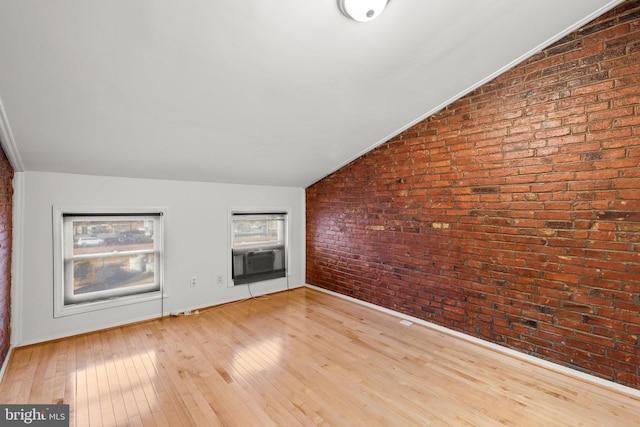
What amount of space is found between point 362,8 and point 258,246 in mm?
3426

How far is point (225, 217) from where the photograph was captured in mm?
4031

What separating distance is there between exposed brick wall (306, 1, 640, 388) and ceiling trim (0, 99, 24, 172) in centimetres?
331

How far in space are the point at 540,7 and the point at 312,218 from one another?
3534 mm

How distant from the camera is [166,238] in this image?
354 centimetres

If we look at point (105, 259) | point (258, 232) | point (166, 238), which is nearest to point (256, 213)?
point (258, 232)

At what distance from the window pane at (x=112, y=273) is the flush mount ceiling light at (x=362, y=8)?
328 cm

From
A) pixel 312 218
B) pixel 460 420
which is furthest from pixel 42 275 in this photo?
pixel 460 420

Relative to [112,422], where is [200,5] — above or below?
above

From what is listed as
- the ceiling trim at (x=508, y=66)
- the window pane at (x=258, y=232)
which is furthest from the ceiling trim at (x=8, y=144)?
the ceiling trim at (x=508, y=66)

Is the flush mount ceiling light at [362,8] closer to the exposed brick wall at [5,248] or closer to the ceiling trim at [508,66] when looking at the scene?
the ceiling trim at [508,66]

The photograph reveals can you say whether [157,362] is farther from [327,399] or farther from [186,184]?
[186,184]

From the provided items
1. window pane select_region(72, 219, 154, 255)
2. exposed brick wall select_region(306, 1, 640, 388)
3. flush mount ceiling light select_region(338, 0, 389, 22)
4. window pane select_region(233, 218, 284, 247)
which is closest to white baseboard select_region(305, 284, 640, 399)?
exposed brick wall select_region(306, 1, 640, 388)

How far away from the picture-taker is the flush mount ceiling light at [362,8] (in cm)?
167

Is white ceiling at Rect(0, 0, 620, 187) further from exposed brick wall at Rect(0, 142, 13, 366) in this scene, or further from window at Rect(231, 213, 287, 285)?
window at Rect(231, 213, 287, 285)
